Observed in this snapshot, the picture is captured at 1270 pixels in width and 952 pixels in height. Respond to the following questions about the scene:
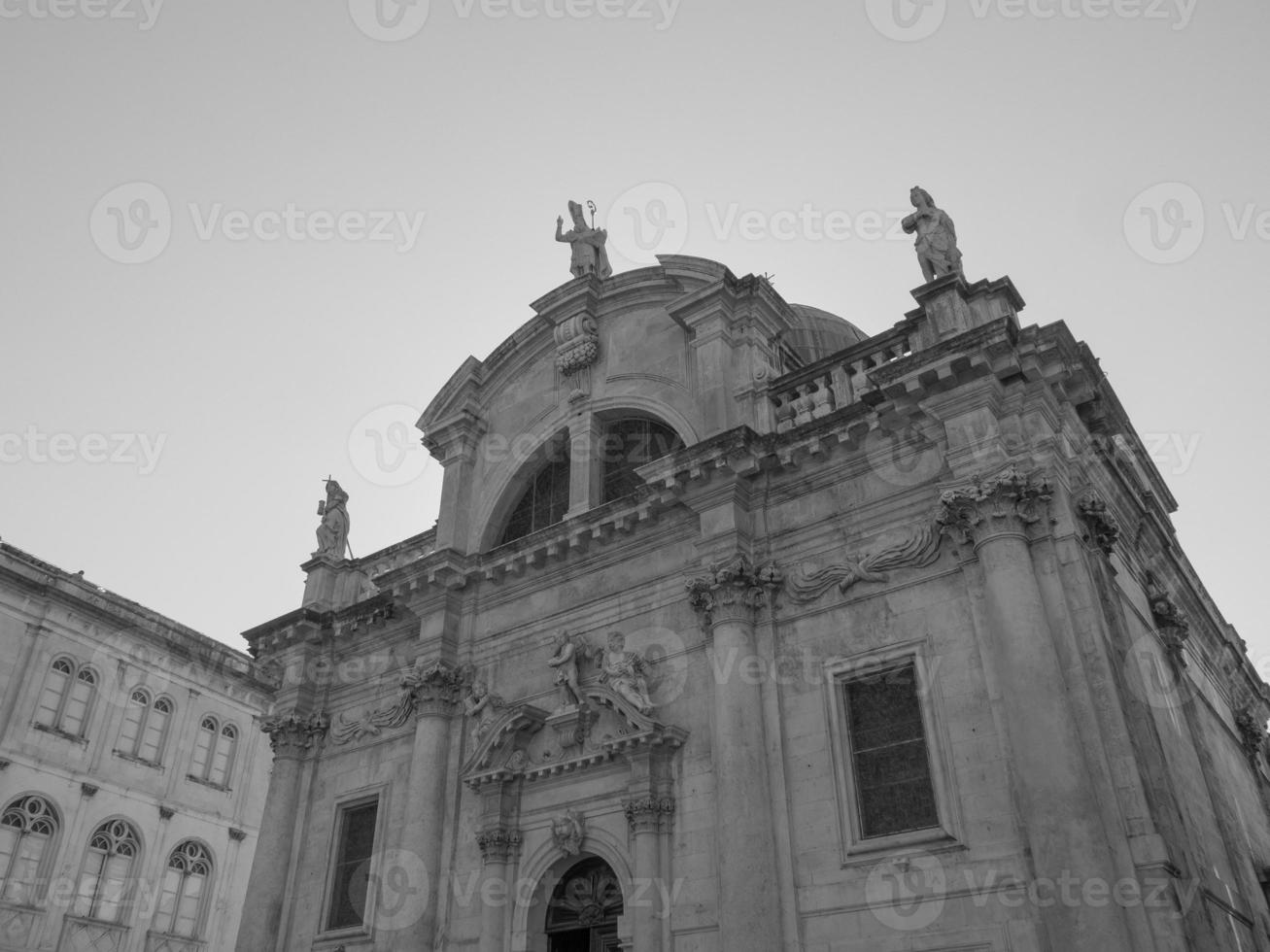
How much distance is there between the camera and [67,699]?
29.1 metres

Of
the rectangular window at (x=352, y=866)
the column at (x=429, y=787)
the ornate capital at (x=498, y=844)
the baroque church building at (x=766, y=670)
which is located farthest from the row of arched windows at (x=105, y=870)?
the ornate capital at (x=498, y=844)

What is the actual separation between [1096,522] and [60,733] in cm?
2755

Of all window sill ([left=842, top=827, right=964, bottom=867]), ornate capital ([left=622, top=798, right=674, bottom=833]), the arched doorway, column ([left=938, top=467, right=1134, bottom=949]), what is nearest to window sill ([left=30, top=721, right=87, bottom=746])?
the arched doorway

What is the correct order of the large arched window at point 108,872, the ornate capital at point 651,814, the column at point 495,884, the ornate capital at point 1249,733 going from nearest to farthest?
1. the ornate capital at point 651,814
2. the column at point 495,884
3. the ornate capital at point 1249,733
4. the large arched window at point 108,872

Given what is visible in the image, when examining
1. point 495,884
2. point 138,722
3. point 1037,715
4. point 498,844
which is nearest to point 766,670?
point 1037,715

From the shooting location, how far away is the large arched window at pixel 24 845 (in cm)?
2622

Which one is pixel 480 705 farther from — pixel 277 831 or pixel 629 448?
pixel 629 448

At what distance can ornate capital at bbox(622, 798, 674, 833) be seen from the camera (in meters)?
14.1

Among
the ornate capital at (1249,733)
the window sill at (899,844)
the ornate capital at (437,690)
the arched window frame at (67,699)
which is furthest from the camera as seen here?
the arched window frame at (67,699)

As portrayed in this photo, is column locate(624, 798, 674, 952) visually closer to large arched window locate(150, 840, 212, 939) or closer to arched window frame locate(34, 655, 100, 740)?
arched window frame locate(34, 655, 100, 740)

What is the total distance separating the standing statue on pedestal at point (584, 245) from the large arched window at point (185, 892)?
22.3 m

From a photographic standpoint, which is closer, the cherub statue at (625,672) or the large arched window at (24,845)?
the cherub statue at (625,672)

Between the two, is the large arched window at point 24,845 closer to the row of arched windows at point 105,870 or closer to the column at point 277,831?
the row of arched windows at point 105,870

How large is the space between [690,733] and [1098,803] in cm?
550
